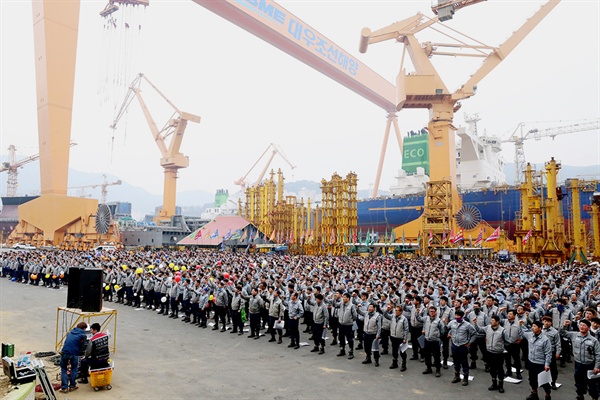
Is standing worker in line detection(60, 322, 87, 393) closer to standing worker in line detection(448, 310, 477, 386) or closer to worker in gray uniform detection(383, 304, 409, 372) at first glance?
worker in gray uniform detection(383, 304, 409, 372)

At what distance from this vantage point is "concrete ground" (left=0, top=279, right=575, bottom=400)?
775 cm

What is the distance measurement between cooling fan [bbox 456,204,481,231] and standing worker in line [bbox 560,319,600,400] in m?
47.0

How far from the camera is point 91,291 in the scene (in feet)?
28.8

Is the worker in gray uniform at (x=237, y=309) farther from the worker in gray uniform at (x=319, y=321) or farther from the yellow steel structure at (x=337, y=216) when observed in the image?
the yellow steel structure at (x=337, y=216)

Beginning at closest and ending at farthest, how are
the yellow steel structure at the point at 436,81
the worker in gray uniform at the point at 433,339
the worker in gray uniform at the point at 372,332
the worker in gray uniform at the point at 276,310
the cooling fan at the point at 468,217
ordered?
1. the worker in gray uniform at the point at 433,339
2. the worker in gray uniform at the point at 372,332
3. the worker in gray uniform at the point at 276,310
4. the yellow steel structure at the point at 436,81
5. the cooling fan at the point at 468,217

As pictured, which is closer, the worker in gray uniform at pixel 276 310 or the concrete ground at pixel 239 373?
the concrete ground at pixel 239 373

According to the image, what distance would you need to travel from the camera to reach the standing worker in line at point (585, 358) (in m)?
6.74

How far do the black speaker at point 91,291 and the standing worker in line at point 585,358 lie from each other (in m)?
9.31

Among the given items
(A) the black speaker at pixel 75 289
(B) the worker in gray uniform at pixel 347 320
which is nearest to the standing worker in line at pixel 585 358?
(B) the worker in gray uniform at pixel 347 320

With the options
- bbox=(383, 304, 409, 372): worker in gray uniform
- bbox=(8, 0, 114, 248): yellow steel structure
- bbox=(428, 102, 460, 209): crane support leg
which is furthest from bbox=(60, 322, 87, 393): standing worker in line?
bbox=(8, 0, 114, 248): yellow steel structure

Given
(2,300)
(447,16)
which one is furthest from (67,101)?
(447,16)

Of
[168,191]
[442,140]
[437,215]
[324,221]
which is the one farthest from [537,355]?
[168,191]

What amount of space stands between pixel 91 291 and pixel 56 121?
140 feet

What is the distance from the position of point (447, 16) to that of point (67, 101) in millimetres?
40532
